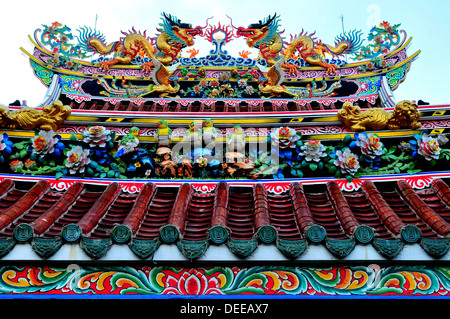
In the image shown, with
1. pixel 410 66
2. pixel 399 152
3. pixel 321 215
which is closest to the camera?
pixel 321 215

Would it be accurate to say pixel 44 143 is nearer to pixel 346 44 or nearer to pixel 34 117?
pixel 34 117

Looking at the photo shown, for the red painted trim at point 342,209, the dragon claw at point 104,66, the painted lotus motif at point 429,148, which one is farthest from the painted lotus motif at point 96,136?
the painted lotus motif at point 429,148

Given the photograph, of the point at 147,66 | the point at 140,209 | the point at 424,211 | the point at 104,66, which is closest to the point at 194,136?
the point at 140,209

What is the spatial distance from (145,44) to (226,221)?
509 cm

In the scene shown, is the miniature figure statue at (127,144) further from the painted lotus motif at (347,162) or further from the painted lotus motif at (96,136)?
the painted lotus motif at (347,162)

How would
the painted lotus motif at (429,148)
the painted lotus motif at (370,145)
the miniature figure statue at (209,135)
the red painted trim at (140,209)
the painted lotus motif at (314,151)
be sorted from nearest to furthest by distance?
1. the red painted trim at (140,209)
2. the painted lotus motif at (429,148)
3. the painted lotus motif at (370,145)
4. the painted lotus motif at (314,151)
5. the miniature figure statue at (209,135)

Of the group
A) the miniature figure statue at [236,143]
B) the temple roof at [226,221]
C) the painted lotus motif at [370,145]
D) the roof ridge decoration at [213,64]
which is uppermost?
the roof ridge decoration at [213,64]

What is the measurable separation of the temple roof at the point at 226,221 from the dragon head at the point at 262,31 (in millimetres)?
3979

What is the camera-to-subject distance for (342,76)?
27.9 feet

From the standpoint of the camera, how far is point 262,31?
348 inches

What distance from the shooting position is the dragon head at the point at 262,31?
8.81 metres

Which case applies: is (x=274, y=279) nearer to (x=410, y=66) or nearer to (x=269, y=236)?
(x=269, y=236)
